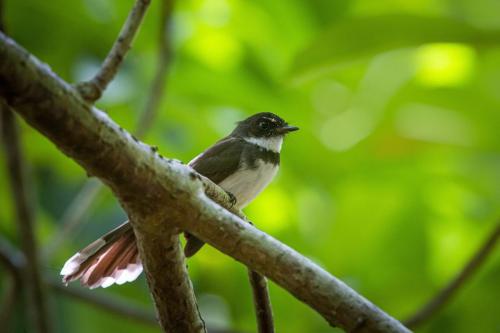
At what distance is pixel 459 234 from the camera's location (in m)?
4.87

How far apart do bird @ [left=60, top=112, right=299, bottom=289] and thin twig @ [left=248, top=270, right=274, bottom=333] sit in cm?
60

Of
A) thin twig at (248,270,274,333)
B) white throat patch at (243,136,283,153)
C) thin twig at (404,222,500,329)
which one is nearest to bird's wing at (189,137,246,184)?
white throat patch at (243,136,283,153)

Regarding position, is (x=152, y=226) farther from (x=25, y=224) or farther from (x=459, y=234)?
(x=459, y=234)

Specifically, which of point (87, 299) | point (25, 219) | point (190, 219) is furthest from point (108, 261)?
point (190, 219)

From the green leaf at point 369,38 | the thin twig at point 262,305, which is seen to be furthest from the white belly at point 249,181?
the thin twig at point 262,305

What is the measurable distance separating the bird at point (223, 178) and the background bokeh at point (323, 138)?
0.40ft

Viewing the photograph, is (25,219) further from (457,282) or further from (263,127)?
(457,282)

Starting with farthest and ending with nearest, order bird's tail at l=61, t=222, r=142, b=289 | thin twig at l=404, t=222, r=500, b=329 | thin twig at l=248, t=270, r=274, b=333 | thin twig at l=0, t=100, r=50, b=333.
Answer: thin twig at l=0, t=100, r=50, b=333
thin twig at l=404, t=222, r=500, b=329
bird's tail at l=61, t=222, r=142, b=289
thin twig at l=248, t=270, r=274, b=333

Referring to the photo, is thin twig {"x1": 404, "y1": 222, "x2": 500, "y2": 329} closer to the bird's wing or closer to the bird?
the bird

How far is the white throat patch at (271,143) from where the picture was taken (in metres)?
4.84

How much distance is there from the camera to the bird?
3.51 m

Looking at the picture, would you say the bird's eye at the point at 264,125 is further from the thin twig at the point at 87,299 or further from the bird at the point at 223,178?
the thin twig at the point at 87,299

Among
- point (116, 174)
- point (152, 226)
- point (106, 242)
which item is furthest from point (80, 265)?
point (116, 174)

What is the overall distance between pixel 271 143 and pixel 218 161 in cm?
45
